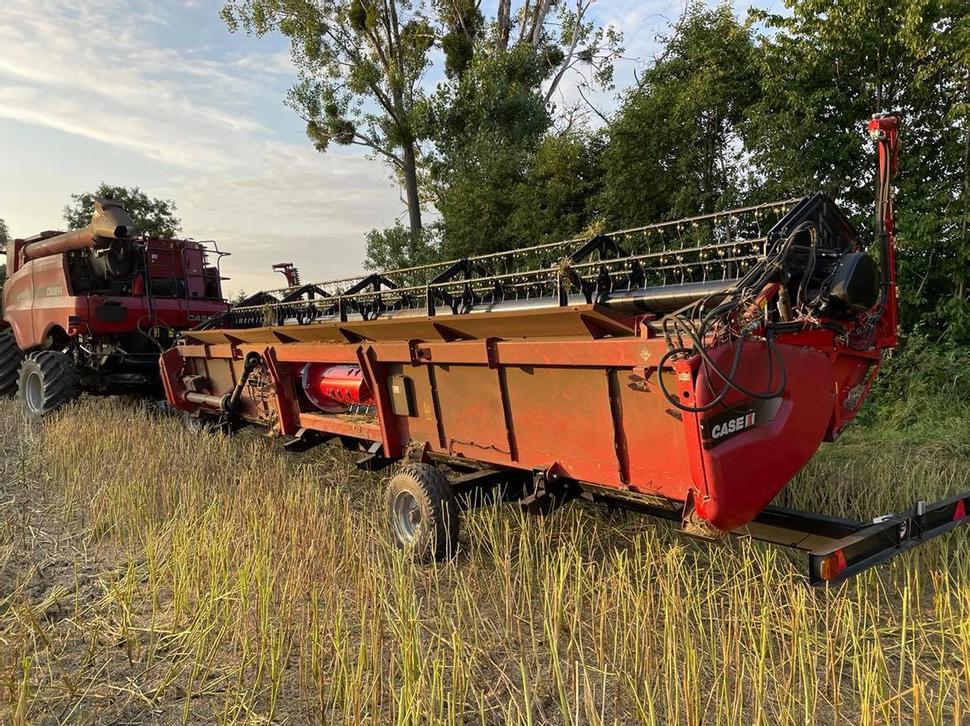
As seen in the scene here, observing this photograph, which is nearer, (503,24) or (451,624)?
(451,624)

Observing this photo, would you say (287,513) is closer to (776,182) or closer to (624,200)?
(776,182)

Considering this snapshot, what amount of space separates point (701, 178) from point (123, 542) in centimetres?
891

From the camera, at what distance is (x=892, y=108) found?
7938 millimetres

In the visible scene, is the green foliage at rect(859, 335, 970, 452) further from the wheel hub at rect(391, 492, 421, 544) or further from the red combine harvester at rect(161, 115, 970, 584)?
the wheel hub at rect(391, 492, 421, 544)

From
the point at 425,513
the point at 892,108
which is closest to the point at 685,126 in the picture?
the point at 892,108

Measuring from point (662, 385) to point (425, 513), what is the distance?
65.1 inches

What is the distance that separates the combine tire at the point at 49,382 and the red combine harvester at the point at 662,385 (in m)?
4.82

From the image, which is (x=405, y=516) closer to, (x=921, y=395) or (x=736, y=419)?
(x=736, y=419)

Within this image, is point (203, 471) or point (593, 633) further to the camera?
point (203, 471)

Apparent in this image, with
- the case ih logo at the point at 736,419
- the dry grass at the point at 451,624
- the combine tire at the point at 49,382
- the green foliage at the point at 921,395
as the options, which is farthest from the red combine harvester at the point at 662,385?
the combine tire at the point at 49,382

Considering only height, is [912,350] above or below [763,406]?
below

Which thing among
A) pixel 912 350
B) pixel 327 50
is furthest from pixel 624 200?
pixel 327 50

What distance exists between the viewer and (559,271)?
3.25 m

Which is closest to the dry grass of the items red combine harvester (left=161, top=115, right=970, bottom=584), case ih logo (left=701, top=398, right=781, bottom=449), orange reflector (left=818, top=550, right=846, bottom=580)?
orange reflector (left=818, top=550, right=846, bottom=580)
